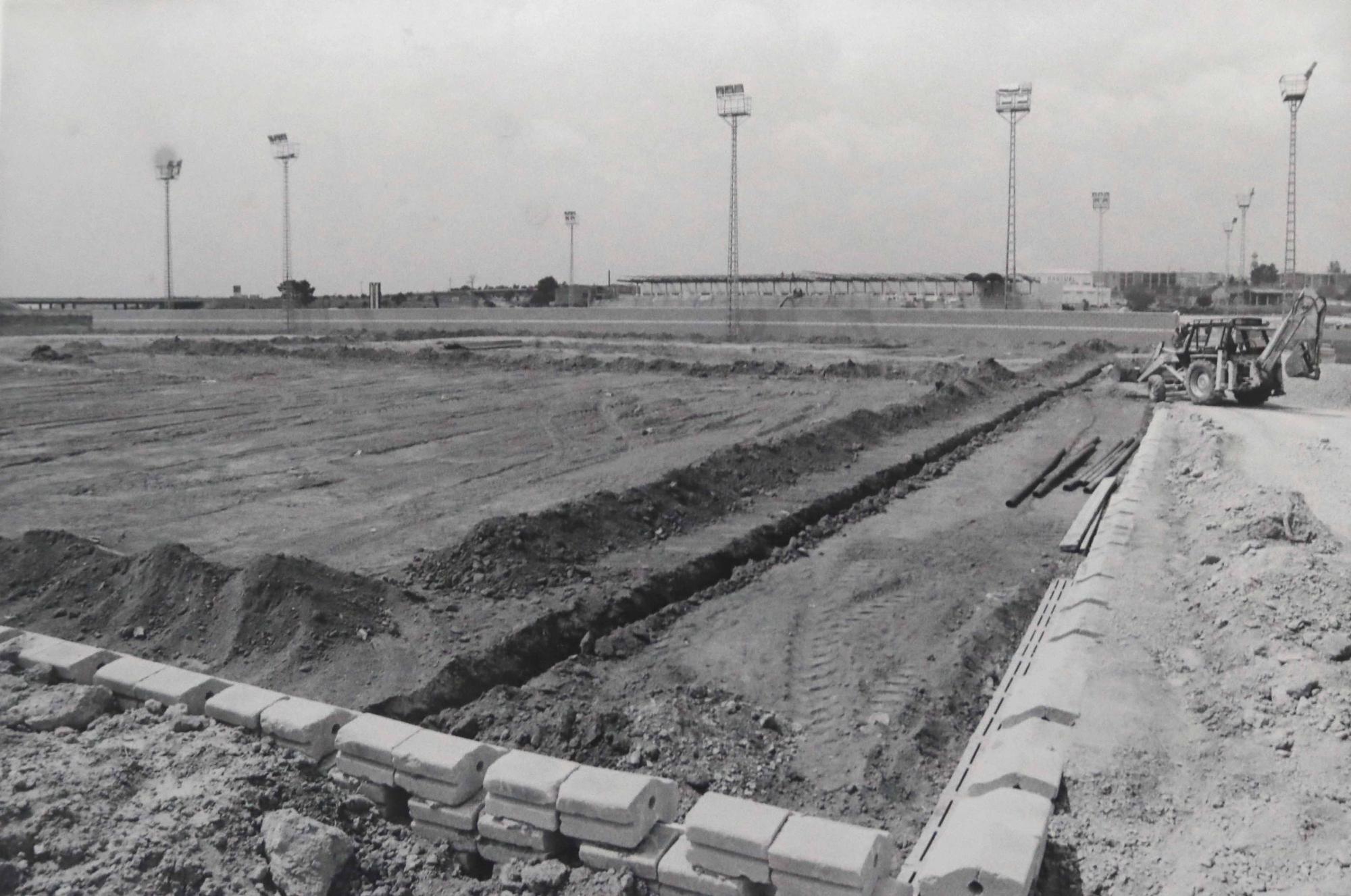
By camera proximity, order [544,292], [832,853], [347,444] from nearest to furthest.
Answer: [832,853]
[347,444]
[544,292]

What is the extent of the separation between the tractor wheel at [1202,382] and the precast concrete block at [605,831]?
814 inches

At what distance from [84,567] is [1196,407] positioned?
20553mm

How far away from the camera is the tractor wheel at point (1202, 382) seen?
21.4 meters

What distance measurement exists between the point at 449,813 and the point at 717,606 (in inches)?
180

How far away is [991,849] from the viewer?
4.12m

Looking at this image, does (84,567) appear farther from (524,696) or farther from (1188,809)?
(1188,809)

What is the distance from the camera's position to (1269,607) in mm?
6848

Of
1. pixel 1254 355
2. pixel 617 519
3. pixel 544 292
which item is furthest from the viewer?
pixel 544 292

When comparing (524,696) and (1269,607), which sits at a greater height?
(1269,607)

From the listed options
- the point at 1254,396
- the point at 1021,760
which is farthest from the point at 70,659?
the point at 1254,396

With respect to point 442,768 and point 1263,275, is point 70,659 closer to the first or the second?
point 442,768

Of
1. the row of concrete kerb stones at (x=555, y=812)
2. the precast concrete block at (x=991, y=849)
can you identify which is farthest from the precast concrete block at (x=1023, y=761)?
the row of concrete kerb stones at (x=555, y=812)

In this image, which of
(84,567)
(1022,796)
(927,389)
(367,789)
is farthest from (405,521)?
(927,389)

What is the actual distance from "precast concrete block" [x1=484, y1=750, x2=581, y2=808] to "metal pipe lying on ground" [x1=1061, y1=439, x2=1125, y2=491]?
1132 cm
